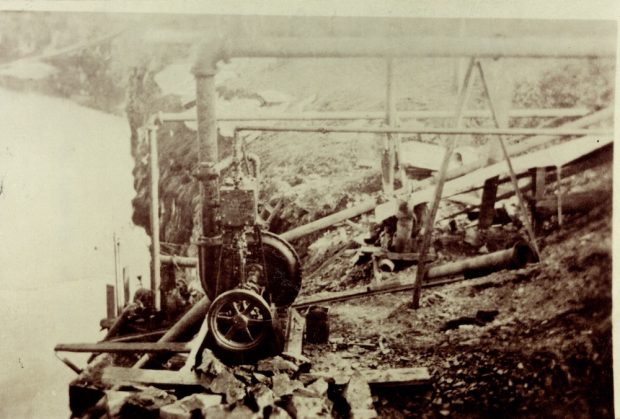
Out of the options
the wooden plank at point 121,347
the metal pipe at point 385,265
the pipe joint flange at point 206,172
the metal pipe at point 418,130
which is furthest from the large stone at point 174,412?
the metal pipe at point 418,130

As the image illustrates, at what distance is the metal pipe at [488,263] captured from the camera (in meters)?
2.81

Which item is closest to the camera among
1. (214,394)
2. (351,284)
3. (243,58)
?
(214,394)

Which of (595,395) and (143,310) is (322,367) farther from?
(595,395)

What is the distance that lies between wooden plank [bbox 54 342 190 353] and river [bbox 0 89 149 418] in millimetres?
55

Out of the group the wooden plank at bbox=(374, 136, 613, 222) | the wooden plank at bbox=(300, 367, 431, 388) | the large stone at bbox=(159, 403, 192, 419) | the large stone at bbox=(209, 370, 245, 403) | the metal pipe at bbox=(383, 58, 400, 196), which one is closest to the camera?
the large stone at bbox=(159, 403, 192, 419)

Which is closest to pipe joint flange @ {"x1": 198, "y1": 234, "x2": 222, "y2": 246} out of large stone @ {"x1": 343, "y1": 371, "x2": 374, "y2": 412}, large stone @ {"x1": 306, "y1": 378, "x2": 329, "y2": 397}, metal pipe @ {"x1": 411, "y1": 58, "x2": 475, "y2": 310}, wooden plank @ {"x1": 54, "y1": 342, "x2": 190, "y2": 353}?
wooden plank @ {"x1": 54, "y1": 342, "x2": 190, "y2": 353}

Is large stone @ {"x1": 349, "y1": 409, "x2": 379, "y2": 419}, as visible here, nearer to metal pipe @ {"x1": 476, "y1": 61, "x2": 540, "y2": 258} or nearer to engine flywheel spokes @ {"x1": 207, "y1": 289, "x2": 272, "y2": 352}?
engine flywheel spokes @ {"x1": 207, "y1": 289, "x2": 272, "y2": 352}

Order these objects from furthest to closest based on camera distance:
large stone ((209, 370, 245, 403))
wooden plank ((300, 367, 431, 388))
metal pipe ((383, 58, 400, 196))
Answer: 1. metal pipe ((383, 58, 400, 196))
2. wooden plank ((300, 367, 431, 388))
3. large stone ((209, 370, 245, 403))

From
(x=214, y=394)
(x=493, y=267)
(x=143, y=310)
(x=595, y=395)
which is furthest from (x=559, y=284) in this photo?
(x=143, y=310)

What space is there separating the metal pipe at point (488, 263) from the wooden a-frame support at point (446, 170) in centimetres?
6

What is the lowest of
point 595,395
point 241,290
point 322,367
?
point 595,395

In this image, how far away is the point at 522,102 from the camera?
2920 mm

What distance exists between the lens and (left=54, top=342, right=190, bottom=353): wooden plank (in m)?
2.62

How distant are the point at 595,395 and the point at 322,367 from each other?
143cm
